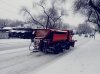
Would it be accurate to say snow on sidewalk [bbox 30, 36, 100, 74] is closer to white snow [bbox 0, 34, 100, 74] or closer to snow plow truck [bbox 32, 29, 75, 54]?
white snow [bbox 0, 34, 100, 74]

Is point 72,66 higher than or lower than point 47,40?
lower

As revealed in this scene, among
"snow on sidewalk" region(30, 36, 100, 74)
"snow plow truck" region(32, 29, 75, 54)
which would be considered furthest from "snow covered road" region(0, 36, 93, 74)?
"snow plow truck" region(32, 29, 75, 54)

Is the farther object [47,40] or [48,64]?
[47,40]

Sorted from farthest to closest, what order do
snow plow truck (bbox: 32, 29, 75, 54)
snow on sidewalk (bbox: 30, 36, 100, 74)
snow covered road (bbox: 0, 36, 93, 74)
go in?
1. snow plow truck (bbox: 32, 29, 75, 54)
2. snow covered road (bbox: 0, 36, 93, 74)
3. snow on sidewalk (bbox: 30, 36, 100, 74)

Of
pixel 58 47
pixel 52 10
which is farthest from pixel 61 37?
pixel 52 10

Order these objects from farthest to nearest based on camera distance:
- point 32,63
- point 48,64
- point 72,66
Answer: point 32,63, point 48,64, point 72,66

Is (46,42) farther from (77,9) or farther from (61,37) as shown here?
(77,9)

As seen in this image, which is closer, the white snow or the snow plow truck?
the white snow

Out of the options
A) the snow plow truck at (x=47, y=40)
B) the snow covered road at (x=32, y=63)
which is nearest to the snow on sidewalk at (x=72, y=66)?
the snow covered road at (x=32, y=63)

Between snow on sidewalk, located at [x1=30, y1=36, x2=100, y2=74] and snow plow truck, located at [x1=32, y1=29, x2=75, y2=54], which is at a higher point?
snow plow truck, located at [x1=32, y1=29, x2=75, y2=54]

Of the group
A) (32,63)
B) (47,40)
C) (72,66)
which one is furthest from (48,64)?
(47,40)

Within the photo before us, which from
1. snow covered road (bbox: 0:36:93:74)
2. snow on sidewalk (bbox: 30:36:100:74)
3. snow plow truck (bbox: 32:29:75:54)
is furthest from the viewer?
snow plow truck (bbox: 32:29:75:54)

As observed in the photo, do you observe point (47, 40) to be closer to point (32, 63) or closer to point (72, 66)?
point (32, 63)

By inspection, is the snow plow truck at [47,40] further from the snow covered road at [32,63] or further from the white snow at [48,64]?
the white snow at [48,64]
